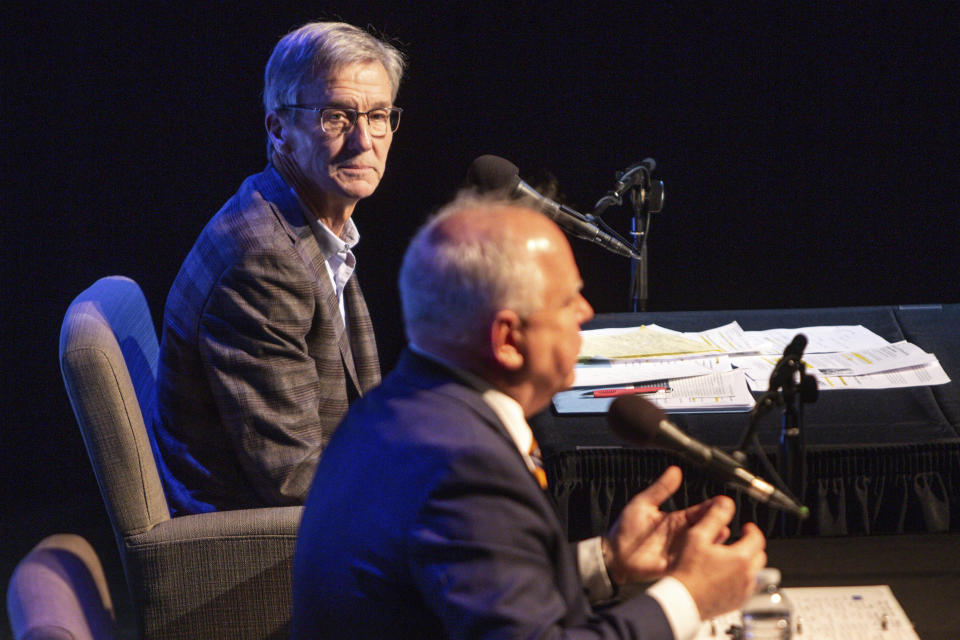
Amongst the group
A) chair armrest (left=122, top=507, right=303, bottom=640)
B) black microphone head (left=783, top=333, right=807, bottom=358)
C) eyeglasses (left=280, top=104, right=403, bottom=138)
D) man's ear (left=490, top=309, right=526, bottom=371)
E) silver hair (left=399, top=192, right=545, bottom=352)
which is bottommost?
chair armrest (left=122, top=507, right=303, bottom=640)

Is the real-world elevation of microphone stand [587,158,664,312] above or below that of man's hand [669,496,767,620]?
above

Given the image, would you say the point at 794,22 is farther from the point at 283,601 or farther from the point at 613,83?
the point at 283,601

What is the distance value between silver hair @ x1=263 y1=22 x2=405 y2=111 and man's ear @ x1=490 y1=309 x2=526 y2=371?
A: 1.10m

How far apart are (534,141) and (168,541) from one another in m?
2.38

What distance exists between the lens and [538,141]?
3658 millimetres

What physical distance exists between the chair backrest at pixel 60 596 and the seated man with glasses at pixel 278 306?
552 millimetres

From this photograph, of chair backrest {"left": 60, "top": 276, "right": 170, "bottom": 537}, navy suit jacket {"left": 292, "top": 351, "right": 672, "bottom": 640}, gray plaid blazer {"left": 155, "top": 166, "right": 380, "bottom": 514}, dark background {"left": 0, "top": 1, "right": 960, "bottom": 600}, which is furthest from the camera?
dark background {"left": 0, "top": 1, "right": 960, "bottom": 600}

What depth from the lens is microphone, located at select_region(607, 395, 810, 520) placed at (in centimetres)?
112

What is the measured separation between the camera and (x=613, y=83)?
3.61 metres

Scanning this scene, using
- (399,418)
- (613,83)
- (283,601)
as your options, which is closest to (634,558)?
(399,418)

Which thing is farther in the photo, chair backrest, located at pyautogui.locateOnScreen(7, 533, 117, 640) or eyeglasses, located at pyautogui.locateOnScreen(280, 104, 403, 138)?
eyeglasses, located at pyautogui.locateOnScreen(280, 104, 403, 138)

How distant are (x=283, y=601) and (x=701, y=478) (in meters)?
0.77

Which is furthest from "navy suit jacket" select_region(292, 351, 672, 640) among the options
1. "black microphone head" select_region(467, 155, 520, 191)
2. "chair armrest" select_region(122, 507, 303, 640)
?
"black microphone head" select_region(467, 155, 520, 191)

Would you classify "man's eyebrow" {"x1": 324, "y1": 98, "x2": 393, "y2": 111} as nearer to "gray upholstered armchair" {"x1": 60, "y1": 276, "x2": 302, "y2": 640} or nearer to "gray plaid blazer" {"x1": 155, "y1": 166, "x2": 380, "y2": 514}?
"gray plaid blazer" {"x1": 155, "y1": 166, "x2": 380, "y2": 514}
